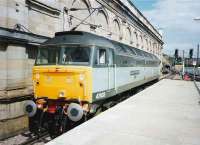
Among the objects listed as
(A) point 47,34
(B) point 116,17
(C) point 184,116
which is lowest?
(C) point 184,116

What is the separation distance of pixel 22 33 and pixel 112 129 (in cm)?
601

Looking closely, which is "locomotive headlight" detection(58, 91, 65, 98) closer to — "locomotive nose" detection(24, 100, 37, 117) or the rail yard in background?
the rail yard in background

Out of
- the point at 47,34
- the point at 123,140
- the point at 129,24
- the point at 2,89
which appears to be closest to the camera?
the point at 123,140

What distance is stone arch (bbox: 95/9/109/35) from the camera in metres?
22.0

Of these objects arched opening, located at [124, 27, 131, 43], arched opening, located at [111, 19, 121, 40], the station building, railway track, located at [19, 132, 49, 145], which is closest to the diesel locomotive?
railway track, located at [19, 132, 49, 145]

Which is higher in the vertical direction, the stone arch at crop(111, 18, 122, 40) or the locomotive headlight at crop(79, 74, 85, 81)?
the stone arch at crop(111, 18, 122, 40)

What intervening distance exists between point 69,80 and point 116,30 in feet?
55.8

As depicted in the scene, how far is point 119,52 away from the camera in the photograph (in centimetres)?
1341

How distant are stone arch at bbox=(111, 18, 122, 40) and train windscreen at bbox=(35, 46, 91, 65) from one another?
1463cm

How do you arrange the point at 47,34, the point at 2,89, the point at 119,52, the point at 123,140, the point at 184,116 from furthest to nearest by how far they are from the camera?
the point at 47,34
the point at 119,52
the point at 2,89
the point at 184,116
the point at 123,140

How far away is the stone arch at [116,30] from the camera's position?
84.3ft

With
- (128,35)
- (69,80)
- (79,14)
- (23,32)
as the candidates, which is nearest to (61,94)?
(69,80)

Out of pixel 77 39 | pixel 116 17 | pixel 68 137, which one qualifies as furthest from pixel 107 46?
pixel 116 17

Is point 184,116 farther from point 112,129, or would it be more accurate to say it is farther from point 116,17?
point 116,17
